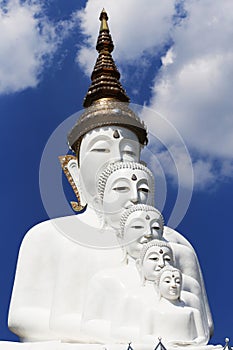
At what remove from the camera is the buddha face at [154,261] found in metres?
9.77

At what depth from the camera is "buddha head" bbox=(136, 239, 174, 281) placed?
9781mm

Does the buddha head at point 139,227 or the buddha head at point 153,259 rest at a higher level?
the buddha head at point 139,227

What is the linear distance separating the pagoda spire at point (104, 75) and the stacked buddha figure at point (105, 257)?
0.23 m

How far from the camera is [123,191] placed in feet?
36.2

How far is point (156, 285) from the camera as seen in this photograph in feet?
31.7

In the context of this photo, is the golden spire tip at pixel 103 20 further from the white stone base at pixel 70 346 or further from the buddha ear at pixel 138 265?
the white stone base at pixel 70 346

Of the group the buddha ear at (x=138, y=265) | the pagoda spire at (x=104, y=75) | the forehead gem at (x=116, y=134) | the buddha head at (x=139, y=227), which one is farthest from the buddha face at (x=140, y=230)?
the pagoda spire at (x=104, y=75)

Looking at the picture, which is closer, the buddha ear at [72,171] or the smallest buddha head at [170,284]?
the smallest buddha head at [170,284]

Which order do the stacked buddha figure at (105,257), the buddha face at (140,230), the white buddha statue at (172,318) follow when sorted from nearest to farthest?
1. the white buddha statue at (172,318)
2. the stacked buddha figure at (105,257)
3. the buddha face at (140,230)

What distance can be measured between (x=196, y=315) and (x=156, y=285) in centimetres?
69

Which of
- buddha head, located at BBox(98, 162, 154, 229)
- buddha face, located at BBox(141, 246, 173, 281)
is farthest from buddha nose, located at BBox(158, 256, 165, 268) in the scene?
buddha head, located at BBox(98, 162, 154, 229)

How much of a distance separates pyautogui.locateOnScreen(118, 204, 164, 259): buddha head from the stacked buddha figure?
15mm

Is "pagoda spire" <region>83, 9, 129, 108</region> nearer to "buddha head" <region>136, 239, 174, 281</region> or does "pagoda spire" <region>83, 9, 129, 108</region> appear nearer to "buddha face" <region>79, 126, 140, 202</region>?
"buddha face" <region>79, 126, 140, 202</region>

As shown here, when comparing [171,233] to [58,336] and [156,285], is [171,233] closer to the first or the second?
[156,285]
